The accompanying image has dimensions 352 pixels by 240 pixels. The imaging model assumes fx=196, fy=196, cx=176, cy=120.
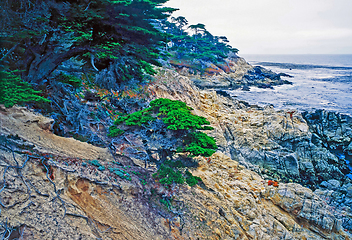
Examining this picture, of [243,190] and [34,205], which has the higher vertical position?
[34,205]

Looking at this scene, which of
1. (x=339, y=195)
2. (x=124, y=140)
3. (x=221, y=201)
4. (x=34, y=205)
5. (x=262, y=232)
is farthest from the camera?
(x=339, y=195)

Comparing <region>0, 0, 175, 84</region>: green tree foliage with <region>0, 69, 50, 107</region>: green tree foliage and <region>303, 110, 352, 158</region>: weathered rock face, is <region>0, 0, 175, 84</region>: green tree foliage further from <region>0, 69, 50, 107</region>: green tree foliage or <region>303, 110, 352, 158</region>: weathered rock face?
<region>303, 110, 352, 158</region>: weathered rock face

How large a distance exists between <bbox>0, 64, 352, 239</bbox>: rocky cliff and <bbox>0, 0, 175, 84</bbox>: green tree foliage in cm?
203

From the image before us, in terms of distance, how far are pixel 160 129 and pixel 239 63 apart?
45521mm

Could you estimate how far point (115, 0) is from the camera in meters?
6.09

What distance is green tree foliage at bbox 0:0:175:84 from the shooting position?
5.23 m

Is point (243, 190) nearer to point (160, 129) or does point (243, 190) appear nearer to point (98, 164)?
point (160, 129)

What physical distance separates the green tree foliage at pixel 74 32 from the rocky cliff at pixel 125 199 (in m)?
2.03

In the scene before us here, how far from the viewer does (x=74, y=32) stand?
6445mm

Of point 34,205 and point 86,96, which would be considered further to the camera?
point 86,96

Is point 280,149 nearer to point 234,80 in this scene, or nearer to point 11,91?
point 11,91

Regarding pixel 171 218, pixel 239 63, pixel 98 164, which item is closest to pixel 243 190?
pixel 171 218

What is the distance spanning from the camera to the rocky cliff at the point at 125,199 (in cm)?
352

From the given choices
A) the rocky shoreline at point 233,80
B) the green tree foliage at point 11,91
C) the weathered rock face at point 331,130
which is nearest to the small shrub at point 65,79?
the green tree foliage at point 11,91
